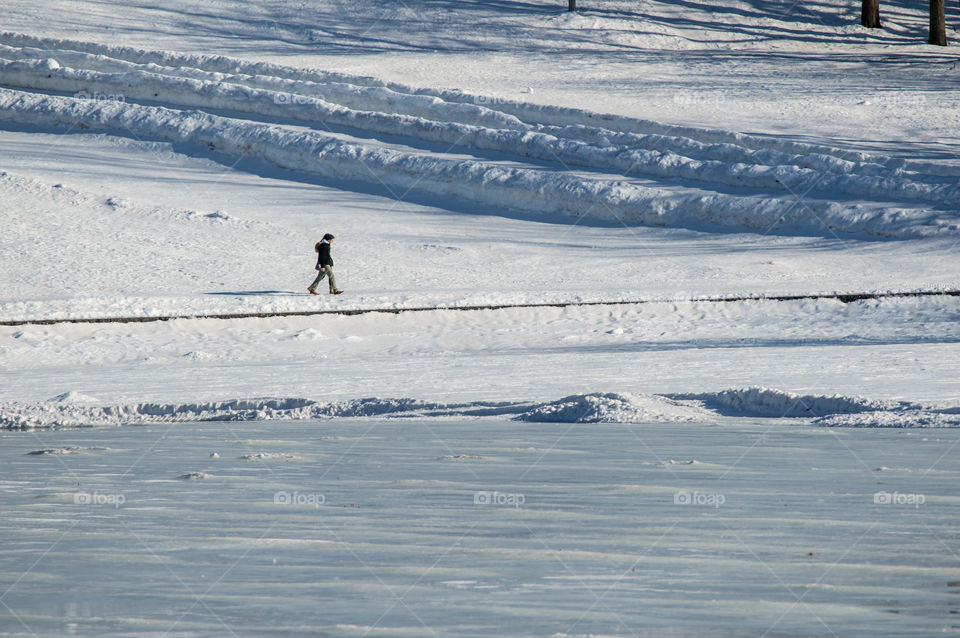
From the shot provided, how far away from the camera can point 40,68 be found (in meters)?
28.5

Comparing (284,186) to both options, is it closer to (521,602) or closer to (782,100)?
(782,100)

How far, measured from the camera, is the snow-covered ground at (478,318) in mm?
4691

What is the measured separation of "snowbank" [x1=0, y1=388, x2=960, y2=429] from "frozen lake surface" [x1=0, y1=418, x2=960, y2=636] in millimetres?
780

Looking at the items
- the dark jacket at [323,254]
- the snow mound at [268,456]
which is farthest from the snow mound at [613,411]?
the dark jacket at [323,254]

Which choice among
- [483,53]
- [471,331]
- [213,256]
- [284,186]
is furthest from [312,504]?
[483,53]

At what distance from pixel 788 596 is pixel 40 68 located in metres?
28.2

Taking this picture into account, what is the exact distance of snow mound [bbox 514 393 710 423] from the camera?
952cm

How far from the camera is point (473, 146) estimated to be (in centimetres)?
2586

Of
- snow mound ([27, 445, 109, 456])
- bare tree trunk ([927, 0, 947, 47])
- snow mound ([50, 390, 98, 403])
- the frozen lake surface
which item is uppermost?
bare tree trunk ([927, 0, 947, 47])

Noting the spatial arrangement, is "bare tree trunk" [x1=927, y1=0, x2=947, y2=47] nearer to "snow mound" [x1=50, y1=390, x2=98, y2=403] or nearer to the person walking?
the person walking

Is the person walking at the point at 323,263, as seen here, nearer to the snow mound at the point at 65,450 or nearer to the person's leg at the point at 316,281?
the person's leg at the point at 316,281

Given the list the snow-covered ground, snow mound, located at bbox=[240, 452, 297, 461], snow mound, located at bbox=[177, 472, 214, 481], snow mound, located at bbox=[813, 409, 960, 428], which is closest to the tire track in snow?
the snow-covered ground

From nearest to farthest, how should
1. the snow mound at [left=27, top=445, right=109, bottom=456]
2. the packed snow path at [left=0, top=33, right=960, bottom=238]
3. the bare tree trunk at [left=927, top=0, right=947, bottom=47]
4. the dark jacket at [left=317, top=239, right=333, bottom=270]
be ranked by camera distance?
the snow mound at [left=27, top=445, right=109, bottom=456] < the dark jacket at [left=317, top=239, right=333, bottom=270] < the packed snow path at [left=0, top=33, right=960, bottom=238] < the bare tree trunk at [left=927, top=0, right=947, bottom=47]

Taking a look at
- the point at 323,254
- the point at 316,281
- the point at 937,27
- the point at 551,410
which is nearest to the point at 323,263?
the point at 323,254
